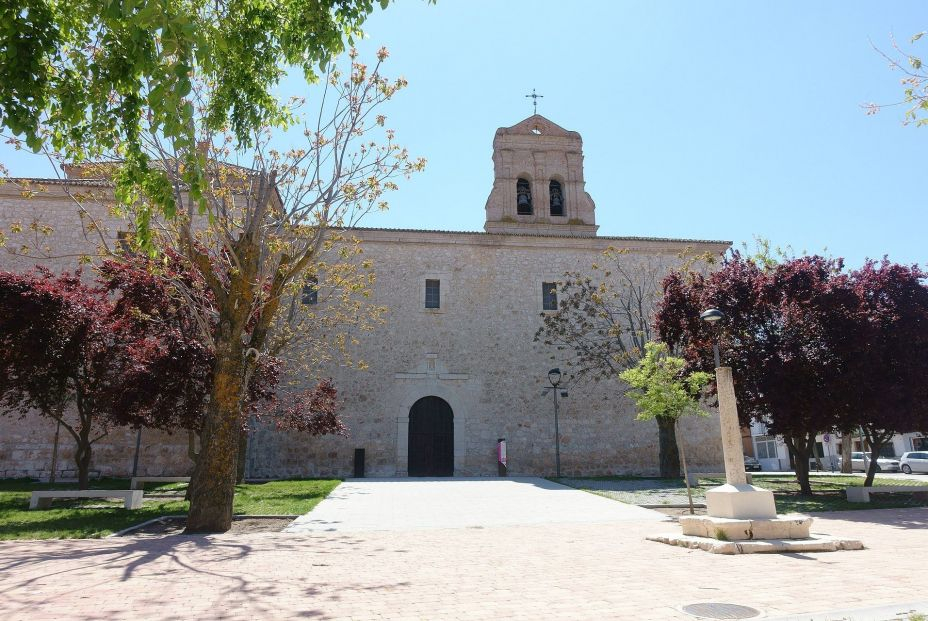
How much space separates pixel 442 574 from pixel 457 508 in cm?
573

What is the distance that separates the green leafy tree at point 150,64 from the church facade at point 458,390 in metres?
14.2

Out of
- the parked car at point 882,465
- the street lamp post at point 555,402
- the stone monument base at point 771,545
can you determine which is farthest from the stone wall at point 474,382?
the parked car at point 882,465

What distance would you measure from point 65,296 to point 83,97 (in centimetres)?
939

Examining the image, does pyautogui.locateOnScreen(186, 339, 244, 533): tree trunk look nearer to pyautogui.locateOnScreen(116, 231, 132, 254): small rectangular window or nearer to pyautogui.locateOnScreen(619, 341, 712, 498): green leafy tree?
pyautogui.locateOnScreen(116, 231, 132, 254): small rectangular window

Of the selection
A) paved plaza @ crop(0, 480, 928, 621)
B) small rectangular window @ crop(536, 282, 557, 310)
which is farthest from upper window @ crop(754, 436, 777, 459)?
paved plaza @ crop(0, 480, 928, 621)

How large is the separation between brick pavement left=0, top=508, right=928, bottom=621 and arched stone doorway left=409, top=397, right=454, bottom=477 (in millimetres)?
12034

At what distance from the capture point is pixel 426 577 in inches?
204

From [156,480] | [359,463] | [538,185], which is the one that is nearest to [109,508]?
[156,480]

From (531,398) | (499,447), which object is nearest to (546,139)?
(531,398)

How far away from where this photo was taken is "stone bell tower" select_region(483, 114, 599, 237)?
23.4 metres

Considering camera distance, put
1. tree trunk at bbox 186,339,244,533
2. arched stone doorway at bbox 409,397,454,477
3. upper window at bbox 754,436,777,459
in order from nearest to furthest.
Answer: tree trunk at bbox 186,339,244,533, arched stone doorway at bbox 409,397,454,477, upper window at bbox 754,436,777,459

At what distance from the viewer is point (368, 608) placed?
4121 millimetres

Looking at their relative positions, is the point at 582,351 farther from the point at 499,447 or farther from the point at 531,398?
the point at 499,447

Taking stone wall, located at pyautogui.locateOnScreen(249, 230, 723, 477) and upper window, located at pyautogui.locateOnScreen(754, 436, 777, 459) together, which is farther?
upper window, located at pyautogui.locateOnScreen(754, 436, 777, 459)
